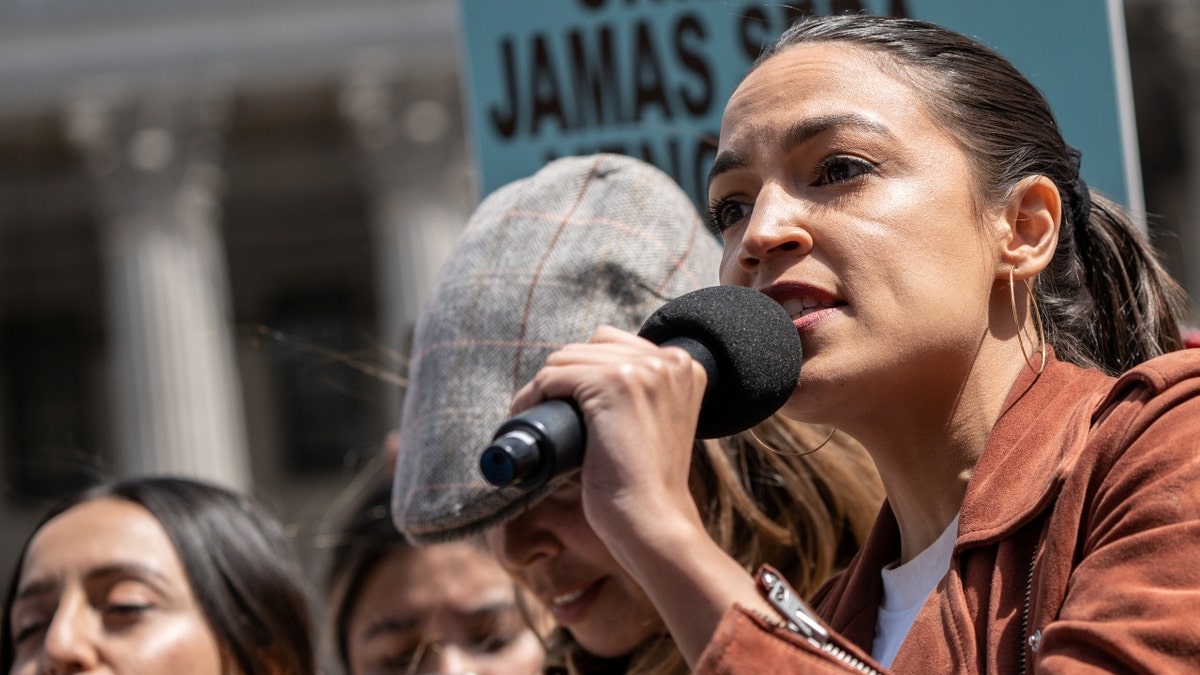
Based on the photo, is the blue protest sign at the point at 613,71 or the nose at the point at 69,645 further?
the blue protest sign at the point at 613,71

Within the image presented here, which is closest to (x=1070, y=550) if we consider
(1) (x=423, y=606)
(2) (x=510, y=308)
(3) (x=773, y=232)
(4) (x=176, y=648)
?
(3) (x=773, y=232)

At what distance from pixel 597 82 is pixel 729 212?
4.87 feet

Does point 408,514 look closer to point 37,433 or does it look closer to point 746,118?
point 746,118

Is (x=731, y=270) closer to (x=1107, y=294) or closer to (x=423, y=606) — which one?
(x=1107, y=294)

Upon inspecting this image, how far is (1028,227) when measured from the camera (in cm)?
219

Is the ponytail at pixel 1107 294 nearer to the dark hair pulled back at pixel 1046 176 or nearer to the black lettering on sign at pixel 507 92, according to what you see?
the dark hair pulled back at pixel 1046 176

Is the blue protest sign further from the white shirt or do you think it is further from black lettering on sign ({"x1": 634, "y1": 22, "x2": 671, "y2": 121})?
the white shirt

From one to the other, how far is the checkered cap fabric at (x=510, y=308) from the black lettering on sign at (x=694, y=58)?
2.35ft

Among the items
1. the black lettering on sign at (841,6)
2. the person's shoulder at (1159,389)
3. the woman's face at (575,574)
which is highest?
the black lettering on sign at (841,6)

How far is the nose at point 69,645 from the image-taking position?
316cm

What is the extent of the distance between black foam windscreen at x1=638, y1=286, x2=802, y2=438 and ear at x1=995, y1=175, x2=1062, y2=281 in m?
0.37

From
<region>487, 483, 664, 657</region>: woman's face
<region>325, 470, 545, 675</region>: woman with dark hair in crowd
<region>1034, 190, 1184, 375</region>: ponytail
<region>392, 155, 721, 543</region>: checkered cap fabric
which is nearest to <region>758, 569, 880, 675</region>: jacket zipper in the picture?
<region>1034, 190, 1184, 375</region>: ponytail

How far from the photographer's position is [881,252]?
1.97 metres

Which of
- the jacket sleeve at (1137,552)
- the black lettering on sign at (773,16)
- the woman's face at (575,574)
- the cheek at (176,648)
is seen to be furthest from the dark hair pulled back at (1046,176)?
the cheek at (176,648)
